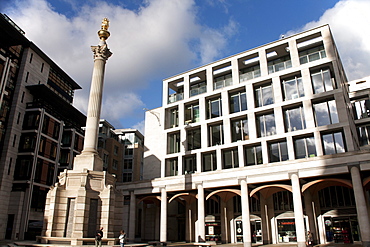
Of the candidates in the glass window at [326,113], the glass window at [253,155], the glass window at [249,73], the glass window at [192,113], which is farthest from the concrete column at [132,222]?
the glass window at [326,113]

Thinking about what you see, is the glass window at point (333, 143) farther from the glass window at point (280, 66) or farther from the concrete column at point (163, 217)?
the concrete column at point (163, 217)

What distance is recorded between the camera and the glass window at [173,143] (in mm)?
46812

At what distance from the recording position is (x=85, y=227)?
22.4 m

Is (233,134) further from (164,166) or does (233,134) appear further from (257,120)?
(164,166)

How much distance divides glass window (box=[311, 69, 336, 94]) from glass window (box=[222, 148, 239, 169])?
12.8 meters

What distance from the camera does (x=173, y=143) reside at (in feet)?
156

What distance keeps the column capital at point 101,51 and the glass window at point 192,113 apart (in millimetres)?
19846

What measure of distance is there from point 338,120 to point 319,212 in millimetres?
11719

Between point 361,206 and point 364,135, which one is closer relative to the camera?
point 361,206

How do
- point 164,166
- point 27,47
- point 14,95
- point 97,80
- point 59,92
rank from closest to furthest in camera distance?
point 97,80 < point 164,166 < point 14,95 < point 27,47 < point 59,92

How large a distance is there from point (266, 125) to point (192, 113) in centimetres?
1196

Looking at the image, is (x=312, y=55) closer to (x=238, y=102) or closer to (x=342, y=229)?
(x=238, y=102)

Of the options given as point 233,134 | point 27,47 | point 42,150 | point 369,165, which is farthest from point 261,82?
point 27,47

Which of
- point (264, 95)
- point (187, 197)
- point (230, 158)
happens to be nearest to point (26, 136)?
point (187, 197)
